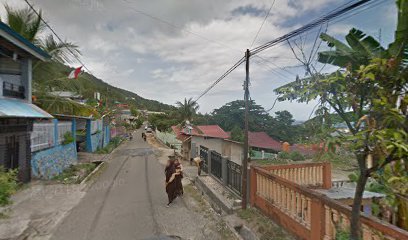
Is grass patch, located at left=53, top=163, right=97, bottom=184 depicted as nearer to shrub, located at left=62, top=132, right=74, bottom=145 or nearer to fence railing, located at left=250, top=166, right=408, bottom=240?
shrub, located at left=62, top=132, right=74, bottom=145

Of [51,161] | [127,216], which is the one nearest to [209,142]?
[51,161]

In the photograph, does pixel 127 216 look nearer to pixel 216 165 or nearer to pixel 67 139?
pixel 216 165

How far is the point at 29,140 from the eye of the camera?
9633 mm

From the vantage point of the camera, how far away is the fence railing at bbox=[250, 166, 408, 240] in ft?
10.9

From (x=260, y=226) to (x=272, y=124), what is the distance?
40604 mm

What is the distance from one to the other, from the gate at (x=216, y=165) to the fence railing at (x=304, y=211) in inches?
113

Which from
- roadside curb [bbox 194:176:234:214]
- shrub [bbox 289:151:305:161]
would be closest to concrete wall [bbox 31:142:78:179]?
roadside curb [bbox 194:176:234:214]

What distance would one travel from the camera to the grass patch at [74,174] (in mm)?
10543

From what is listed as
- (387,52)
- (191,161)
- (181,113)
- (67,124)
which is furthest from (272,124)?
(387,52)

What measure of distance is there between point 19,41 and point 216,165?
826 centimetres

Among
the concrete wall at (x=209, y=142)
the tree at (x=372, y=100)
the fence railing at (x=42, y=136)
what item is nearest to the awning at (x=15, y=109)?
the fence railing at (x=42, y=136)

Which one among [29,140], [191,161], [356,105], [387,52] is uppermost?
[387,52]

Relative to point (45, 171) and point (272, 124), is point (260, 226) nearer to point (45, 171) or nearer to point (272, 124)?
point (45, 171)

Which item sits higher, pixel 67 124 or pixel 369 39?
pixel 369 39
